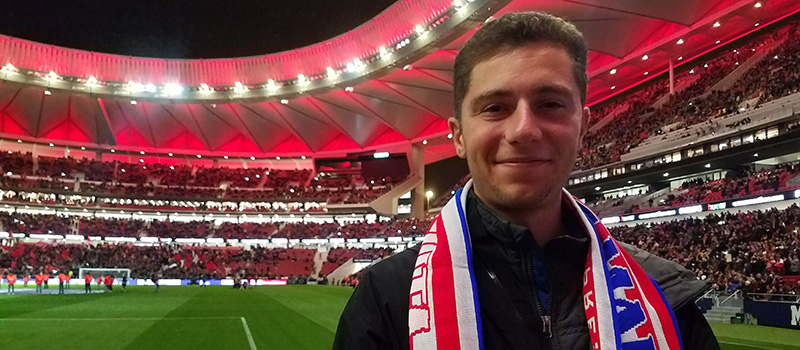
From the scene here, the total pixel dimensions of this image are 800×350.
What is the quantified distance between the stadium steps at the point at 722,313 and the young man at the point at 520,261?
19.7 m

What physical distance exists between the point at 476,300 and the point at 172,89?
57858 millimetres

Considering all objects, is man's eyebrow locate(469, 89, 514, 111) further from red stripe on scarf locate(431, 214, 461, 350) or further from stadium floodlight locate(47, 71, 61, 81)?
stadium floodlight locate(47, 71, 61, 81)

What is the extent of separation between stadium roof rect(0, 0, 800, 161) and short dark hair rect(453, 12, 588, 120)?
31.7 m

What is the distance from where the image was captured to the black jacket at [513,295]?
1.67 metres

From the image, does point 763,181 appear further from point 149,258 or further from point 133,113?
point 133,113

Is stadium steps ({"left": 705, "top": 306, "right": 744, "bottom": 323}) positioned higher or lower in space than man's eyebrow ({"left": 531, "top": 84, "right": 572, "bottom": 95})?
lower

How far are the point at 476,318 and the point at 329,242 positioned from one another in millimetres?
61314

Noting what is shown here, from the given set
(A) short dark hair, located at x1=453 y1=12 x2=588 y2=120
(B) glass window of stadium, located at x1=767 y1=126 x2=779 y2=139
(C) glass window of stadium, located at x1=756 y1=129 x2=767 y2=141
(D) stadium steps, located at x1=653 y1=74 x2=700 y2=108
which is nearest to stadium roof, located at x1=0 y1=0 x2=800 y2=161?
(D) stadium steps, located at x1=653 y1=74 x2=700 y2=108

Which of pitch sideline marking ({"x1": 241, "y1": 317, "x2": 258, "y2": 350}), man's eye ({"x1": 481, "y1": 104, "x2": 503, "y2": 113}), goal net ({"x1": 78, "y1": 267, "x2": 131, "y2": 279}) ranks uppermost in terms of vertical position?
man's eye ({"x1": 481, "y1": 104, "x2": 503, "y2": 113})

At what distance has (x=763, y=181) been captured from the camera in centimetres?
2483

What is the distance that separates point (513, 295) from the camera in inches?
69.2

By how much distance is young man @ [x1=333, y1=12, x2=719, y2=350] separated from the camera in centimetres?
165

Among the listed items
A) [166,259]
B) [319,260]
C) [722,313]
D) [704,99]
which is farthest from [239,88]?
[722,313]

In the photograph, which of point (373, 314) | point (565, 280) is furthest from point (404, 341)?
point (565, 280)
